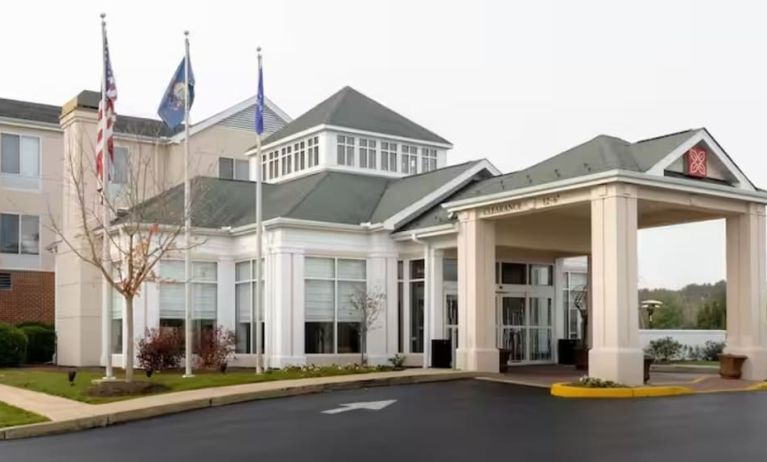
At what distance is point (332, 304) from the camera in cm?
2742

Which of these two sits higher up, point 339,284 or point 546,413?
point 339,284

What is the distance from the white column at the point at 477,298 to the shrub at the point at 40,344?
1725cm

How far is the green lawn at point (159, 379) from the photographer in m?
20.1

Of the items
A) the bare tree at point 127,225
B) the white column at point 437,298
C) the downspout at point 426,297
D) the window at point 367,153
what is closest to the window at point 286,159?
the window at point 367,153

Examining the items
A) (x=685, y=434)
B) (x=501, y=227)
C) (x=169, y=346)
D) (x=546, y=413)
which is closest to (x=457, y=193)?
(x=501, y=227)

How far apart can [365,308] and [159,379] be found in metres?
6.95

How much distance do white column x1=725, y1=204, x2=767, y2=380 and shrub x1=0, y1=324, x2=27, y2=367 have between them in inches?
896

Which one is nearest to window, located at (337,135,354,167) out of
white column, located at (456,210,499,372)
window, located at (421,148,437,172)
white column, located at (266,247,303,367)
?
window, located at (421,148,437,172)

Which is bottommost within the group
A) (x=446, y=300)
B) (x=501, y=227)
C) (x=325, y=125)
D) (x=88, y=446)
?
(x=88, y=446)

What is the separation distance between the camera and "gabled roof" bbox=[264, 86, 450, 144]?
109 feet

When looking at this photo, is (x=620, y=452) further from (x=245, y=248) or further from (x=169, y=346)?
(x=245, y=248)

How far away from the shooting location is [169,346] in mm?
25422

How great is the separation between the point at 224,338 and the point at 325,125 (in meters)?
9.27

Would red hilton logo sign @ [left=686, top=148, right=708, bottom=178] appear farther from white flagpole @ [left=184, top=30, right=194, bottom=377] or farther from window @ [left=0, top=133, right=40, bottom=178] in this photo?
window @ [left=0, top=133, right=40, bottom=178]
